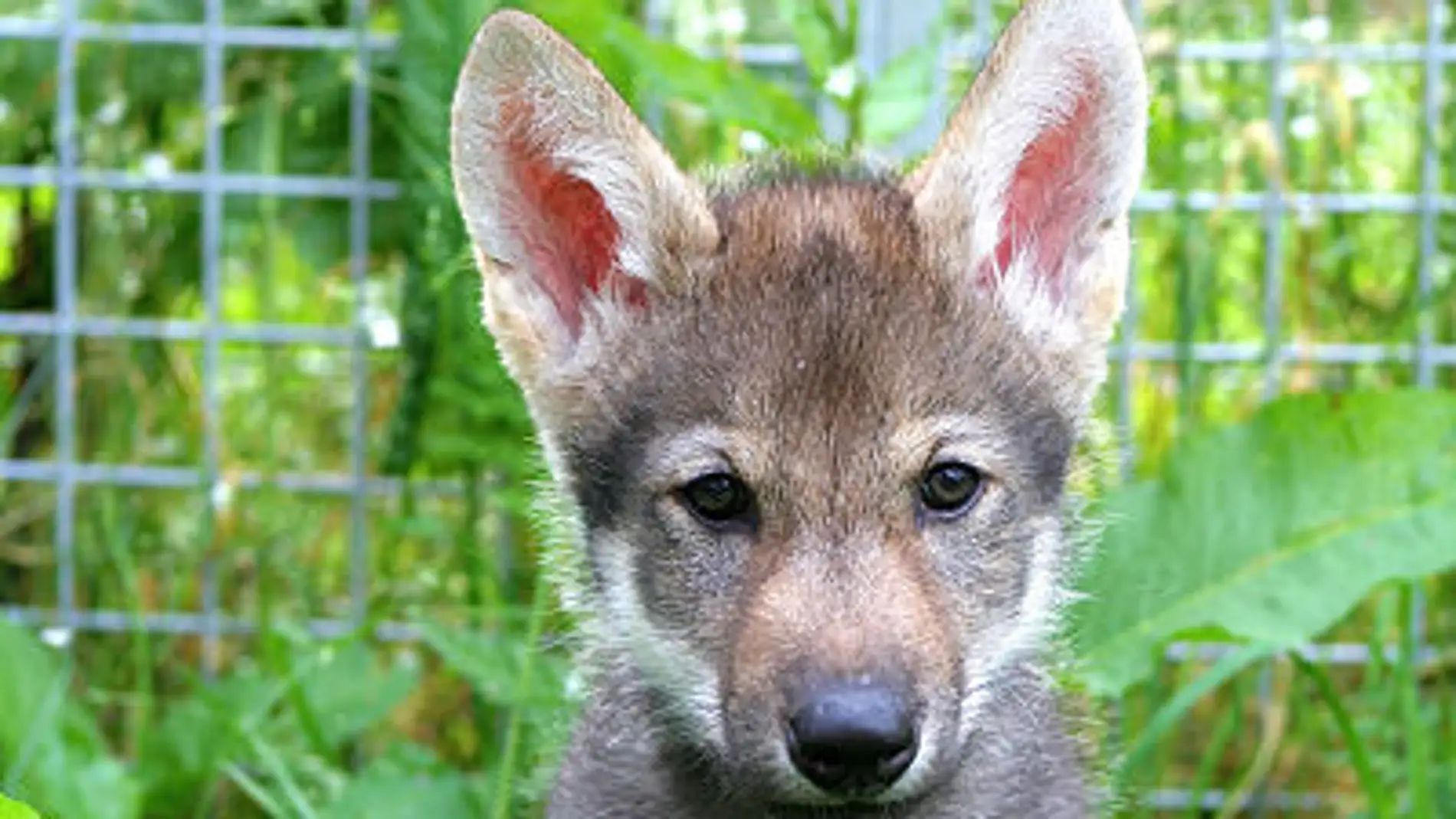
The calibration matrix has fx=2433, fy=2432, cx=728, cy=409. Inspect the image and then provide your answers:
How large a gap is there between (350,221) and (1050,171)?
7.75ft

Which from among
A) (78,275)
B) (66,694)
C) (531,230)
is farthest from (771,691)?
(78,275)

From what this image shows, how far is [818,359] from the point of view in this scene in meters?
3.38

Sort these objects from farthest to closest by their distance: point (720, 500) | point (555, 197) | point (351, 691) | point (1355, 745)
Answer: point (351, 691) → point (1355, 745) → point (555, 197) → point (720, 500)

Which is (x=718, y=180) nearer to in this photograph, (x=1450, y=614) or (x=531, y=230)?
(x=531, y=230)

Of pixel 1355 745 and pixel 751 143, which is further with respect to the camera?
pixel 751 143

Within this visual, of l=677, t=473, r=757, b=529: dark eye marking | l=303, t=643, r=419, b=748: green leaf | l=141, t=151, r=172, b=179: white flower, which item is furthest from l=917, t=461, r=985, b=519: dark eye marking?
l=141, t=151, r=172, b=179: white flower

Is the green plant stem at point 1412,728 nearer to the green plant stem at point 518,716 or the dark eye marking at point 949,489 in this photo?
the dark eye marking at point 949,489

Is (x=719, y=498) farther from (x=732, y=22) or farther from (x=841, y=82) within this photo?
(x=732, y=22)

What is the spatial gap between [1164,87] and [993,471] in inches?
81.5

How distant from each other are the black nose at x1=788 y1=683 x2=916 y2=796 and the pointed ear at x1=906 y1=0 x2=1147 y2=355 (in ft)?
2.75

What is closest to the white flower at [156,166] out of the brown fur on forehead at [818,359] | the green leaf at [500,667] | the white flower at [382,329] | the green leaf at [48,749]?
the white flower at [382,329]

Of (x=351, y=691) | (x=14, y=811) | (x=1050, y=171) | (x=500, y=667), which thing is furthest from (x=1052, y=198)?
(x=351, y=691)

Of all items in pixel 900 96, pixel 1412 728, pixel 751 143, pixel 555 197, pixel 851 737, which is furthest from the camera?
pixel 751 143

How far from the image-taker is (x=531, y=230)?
3.78 metres
